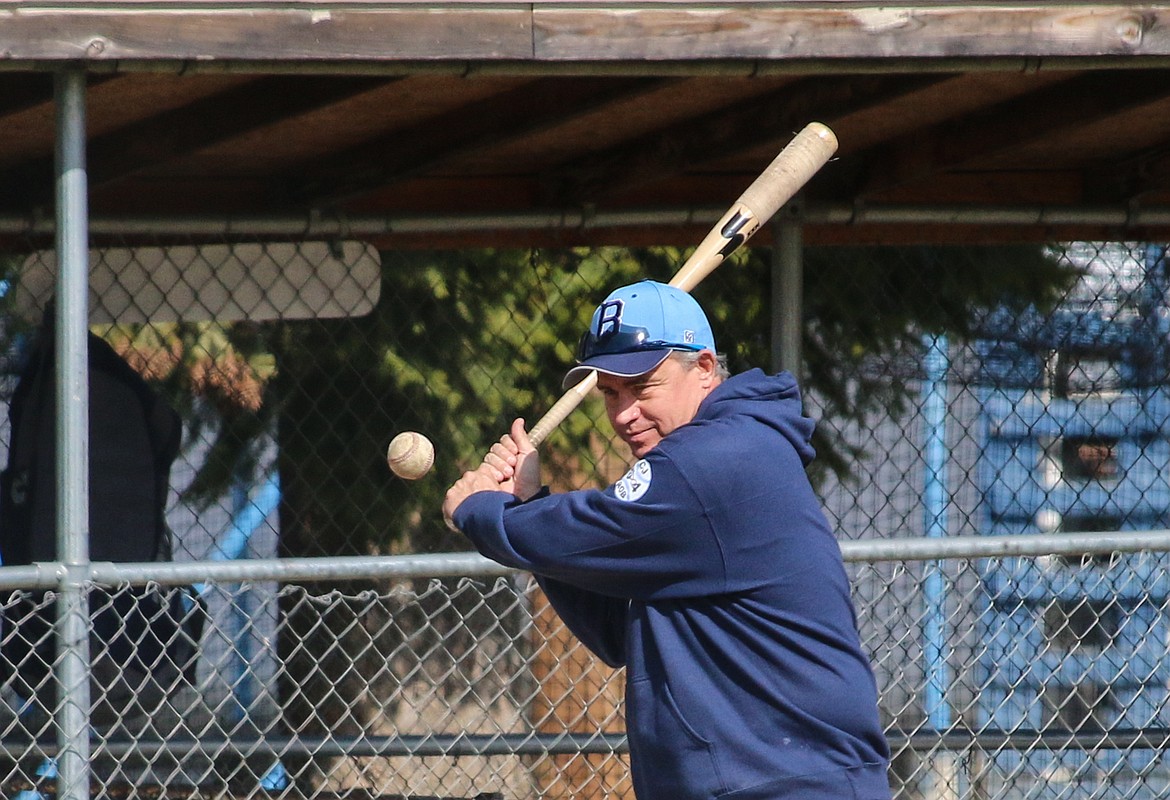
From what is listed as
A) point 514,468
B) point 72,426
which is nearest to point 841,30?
point 514,468

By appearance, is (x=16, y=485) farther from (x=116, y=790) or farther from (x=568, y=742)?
(x=568, y=742)

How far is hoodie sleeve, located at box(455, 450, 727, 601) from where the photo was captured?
88.8 inches

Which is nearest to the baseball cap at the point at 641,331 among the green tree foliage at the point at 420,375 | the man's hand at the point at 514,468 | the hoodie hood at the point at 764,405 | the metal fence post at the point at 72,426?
the hoodie hood at the point at 764,405

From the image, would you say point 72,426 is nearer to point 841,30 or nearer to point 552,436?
point 841,30

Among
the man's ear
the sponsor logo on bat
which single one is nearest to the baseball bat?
the sponsor logo on bat

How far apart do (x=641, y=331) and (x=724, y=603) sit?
0.48m

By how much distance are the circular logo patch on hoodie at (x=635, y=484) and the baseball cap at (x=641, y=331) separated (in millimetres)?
192

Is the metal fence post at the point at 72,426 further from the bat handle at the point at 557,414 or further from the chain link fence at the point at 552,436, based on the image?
the chain link fence at the point at 552,436

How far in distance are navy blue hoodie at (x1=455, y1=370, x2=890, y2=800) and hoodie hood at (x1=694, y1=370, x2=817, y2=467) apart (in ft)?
0.09

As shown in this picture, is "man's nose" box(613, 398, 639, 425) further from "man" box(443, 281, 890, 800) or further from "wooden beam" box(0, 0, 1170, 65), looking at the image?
"wooden beam" box(0, 0, 1170, 65)

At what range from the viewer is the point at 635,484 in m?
2.28

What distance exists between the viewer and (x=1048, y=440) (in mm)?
6066

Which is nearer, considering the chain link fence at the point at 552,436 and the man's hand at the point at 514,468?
the man's hand at the point at 514,468

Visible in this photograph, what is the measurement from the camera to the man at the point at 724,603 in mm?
2260
